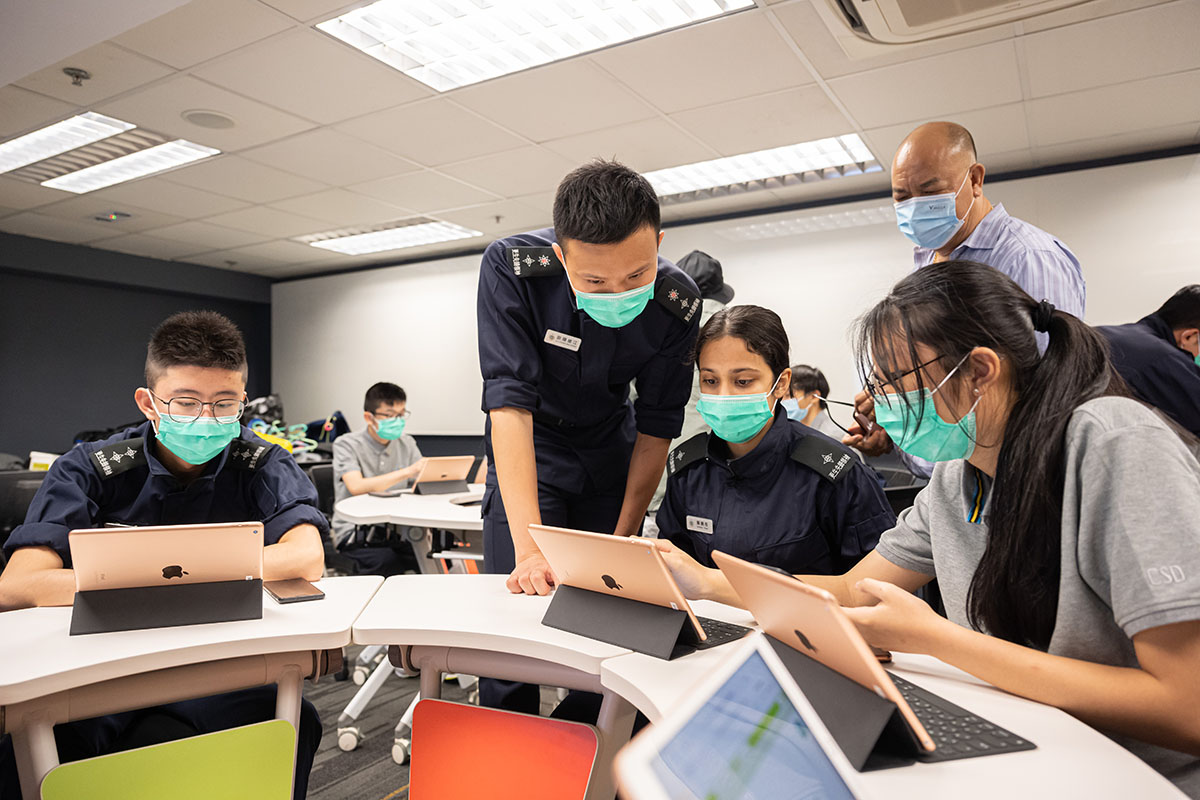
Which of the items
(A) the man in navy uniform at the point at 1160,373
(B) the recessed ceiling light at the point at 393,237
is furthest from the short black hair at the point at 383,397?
(A) the man in navy uniform at the point at 1160,373

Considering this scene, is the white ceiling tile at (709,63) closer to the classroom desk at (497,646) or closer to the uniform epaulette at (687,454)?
the uniform epaulette at (687,454)

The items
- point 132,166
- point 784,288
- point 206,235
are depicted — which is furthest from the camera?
point 206,235

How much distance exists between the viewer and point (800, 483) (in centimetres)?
169

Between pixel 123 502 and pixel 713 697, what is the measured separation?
1.62 meters

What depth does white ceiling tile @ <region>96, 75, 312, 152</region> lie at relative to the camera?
144 inches

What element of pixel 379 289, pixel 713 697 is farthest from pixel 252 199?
pixel 713 697

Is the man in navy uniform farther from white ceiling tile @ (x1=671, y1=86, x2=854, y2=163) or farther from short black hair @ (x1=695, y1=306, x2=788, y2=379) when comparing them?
white ceiling tile @ (x1=671, y1=86, x2=854, y2=163)

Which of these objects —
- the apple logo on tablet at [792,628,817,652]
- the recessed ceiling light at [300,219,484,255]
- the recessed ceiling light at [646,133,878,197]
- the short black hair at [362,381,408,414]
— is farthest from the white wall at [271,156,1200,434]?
the short black hair at [362,381,408,414]

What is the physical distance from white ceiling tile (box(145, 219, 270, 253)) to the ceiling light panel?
355 cm

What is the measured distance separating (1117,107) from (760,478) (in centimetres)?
339

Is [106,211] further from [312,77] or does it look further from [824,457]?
[824,457]

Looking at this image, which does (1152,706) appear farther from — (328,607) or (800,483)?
(328,607)

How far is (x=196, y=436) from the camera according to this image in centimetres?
166

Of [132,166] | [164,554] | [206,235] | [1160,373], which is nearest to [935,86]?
[1160,373]
